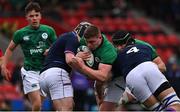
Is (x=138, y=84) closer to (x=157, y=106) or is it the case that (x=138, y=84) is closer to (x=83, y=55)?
(x=157, y=106)

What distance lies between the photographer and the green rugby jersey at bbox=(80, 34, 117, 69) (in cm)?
889

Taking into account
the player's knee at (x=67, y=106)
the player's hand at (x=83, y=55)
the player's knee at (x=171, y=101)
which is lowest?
the player's knee at (x=67, y=106)

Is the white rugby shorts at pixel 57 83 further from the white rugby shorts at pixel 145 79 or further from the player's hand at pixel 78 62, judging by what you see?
the white rugby shorts at pixel 145 79

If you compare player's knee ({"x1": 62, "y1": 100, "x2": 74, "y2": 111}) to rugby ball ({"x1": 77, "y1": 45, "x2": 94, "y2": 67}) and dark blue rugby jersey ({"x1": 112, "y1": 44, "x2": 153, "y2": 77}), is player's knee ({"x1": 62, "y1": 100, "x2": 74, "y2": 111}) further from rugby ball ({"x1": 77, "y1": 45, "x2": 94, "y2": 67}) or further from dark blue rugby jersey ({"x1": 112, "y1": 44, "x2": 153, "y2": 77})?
dark blue rugby jersey ({"x1": 112, "y1": 44, "x2": 153, "y2": 77})

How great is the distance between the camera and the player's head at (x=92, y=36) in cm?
861

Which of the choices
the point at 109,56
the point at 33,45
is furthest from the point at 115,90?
the point at 33,45

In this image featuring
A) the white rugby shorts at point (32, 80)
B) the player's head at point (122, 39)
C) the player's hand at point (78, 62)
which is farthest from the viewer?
the white rugby shorts at point (32, 80)

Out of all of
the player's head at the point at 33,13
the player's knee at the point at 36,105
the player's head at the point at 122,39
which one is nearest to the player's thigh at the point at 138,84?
the player's head at the point at 122,39

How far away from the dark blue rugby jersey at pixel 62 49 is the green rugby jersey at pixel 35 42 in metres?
1.38

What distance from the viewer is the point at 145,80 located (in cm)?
874

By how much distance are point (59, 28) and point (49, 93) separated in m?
10.4

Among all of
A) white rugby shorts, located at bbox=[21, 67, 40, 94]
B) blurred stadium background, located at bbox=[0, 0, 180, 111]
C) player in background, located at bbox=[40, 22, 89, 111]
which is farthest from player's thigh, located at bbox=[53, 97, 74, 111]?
blurred stadium background, located at bbox=[0, 0, 180, 111]

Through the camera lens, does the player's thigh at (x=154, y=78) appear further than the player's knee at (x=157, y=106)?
No

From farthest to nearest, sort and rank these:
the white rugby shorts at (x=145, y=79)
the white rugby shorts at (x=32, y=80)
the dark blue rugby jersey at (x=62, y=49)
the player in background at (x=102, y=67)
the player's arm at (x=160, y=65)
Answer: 1. the white rugby shorts at (x=32, y=80)
2. the player's arm at (x=160, y=65)
3. the dark blue rugby jersey at (x=62, y=49)
4. the white rugby shorts at (x=145, y=79)
5. the player in background at (x=102, y=67)
